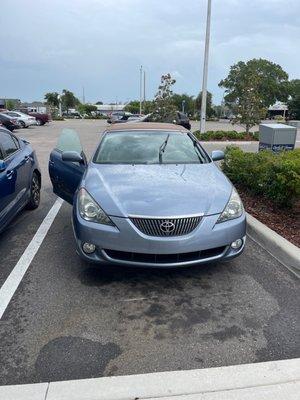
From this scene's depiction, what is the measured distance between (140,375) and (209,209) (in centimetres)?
163

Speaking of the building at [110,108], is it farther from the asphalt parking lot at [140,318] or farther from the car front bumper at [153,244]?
the car front bumper at [153,244]

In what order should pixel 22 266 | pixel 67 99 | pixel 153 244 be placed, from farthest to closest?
pixel 67 99 < pixel 22 266 < pixel 153 244

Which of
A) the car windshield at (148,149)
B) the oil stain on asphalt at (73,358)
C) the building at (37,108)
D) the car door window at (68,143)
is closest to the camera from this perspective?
the oil stain on asphalt at (73,358)

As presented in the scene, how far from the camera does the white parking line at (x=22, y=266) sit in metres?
3.56

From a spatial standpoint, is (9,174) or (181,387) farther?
(9,174)

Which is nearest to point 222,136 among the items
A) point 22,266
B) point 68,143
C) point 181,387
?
point 68,143

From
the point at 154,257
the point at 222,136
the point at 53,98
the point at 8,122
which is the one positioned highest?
the point at 154,257

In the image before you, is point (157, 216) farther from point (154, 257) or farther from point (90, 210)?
point (90, 210)

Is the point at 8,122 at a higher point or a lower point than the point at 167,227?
lower

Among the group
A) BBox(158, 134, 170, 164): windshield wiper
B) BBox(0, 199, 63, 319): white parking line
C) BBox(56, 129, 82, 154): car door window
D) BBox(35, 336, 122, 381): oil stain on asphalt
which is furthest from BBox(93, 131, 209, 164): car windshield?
BBox(35, 336, 122, 381): oil stain on asphalt

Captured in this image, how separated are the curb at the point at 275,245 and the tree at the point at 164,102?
1589 cm

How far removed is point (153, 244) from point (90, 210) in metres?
0.73

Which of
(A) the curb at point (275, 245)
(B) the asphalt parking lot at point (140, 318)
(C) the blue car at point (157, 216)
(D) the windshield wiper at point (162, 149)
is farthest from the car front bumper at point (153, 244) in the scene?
(D) the windshield wiper at point (162, 149)

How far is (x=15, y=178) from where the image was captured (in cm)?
512
